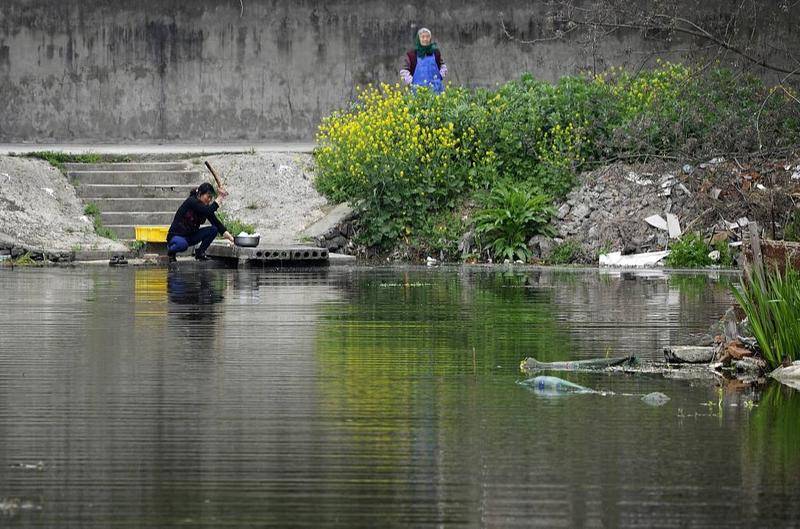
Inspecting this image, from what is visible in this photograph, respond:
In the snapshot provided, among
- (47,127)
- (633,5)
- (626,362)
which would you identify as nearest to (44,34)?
(47,127)

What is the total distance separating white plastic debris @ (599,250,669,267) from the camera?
25281 mm

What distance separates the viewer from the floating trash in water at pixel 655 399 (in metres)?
11.1

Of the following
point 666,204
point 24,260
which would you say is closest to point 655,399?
point 666,204

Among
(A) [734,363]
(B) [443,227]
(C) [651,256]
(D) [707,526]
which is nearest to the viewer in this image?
(D) [707,526]

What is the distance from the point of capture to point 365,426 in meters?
10.0

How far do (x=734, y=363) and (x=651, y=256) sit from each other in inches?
501

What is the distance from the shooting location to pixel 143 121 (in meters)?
33.6

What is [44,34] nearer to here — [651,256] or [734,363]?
[651,256]

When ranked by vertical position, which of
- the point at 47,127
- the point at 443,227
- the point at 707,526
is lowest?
the point at 707,526

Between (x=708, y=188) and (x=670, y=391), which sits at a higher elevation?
(x=708, y=188)

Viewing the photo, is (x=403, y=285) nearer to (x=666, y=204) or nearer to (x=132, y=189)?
(x=666, y=204)

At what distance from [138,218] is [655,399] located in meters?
18.0

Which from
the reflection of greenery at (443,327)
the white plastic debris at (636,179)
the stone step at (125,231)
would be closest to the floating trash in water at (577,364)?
the reflection of greenery at (443,327)

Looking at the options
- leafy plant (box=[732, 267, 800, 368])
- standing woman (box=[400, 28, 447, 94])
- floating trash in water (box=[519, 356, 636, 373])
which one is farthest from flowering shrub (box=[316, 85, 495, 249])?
leafy plant (box=[732, 267, 800, 368])
